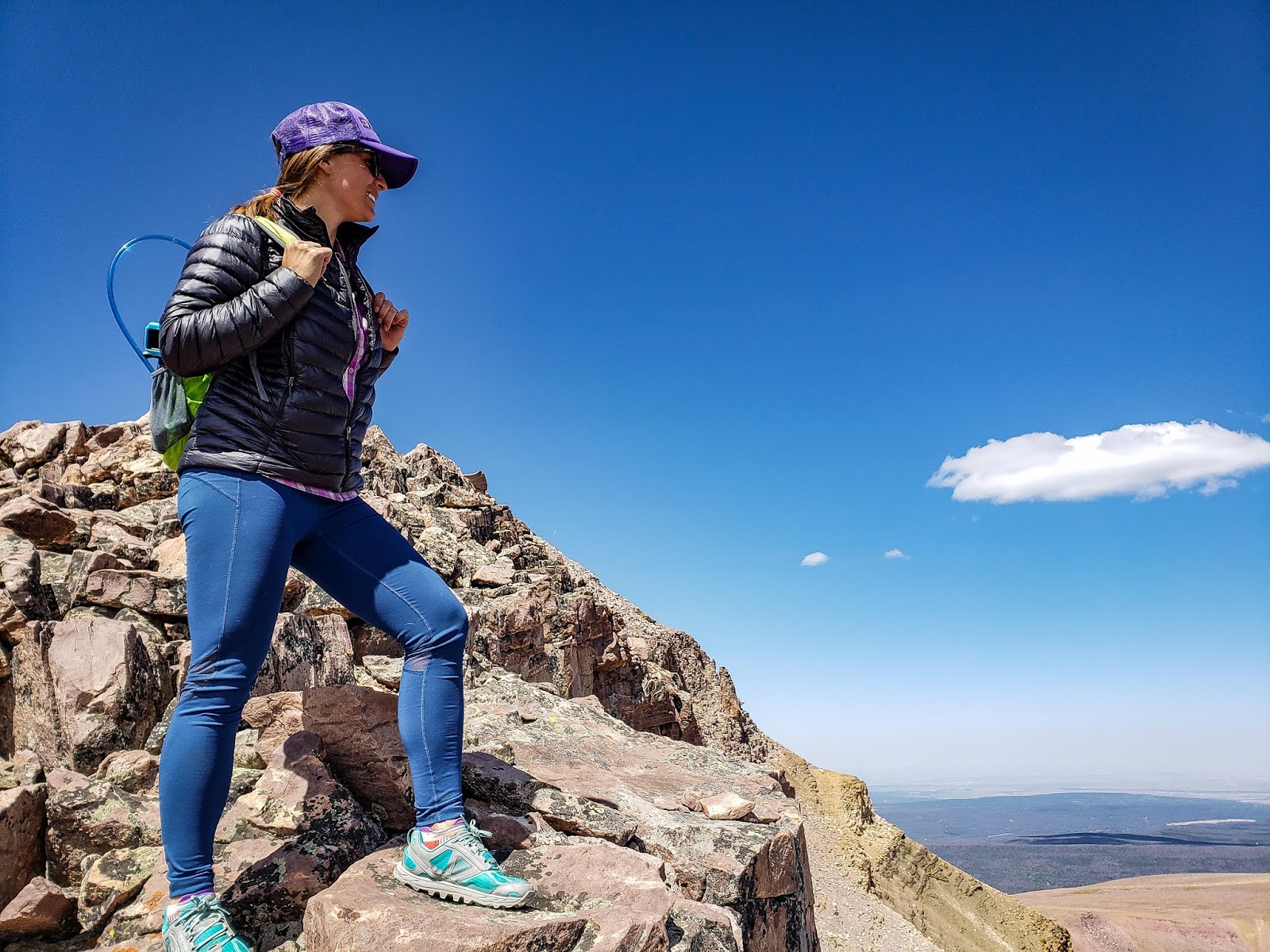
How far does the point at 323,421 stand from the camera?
9.95ft

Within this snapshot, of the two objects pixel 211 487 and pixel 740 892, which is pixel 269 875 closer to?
pixel 211 487

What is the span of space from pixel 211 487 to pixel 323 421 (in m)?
0.47

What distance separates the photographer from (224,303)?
112 inches

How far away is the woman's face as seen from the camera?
323 centimetres

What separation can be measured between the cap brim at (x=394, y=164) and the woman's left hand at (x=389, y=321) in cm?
51

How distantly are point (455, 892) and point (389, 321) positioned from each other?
7.90 feet

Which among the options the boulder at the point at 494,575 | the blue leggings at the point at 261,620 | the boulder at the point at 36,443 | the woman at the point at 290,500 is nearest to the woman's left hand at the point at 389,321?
the woman at the point at 290,500

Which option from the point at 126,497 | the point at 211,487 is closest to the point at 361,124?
the point at 211,487

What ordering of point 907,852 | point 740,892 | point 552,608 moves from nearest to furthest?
point 740,892 → point 552,608 → point 907,852

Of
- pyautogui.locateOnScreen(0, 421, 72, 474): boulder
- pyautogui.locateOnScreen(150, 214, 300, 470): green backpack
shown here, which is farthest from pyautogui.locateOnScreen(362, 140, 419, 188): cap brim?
pyautogui.locateOnScreen(0, 421, 72, 474): boulder

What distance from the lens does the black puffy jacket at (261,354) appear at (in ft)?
9.14

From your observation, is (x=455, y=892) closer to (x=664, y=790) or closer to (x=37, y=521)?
(x=664, y=790)

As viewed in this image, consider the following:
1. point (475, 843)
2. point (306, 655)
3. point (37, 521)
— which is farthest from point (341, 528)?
point (37, 521)

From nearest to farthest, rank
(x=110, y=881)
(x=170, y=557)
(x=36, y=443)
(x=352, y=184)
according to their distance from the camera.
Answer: (x=352, y=184)
(x=110, y=881)
(x=170, y=557)
(x=36, y=443)
